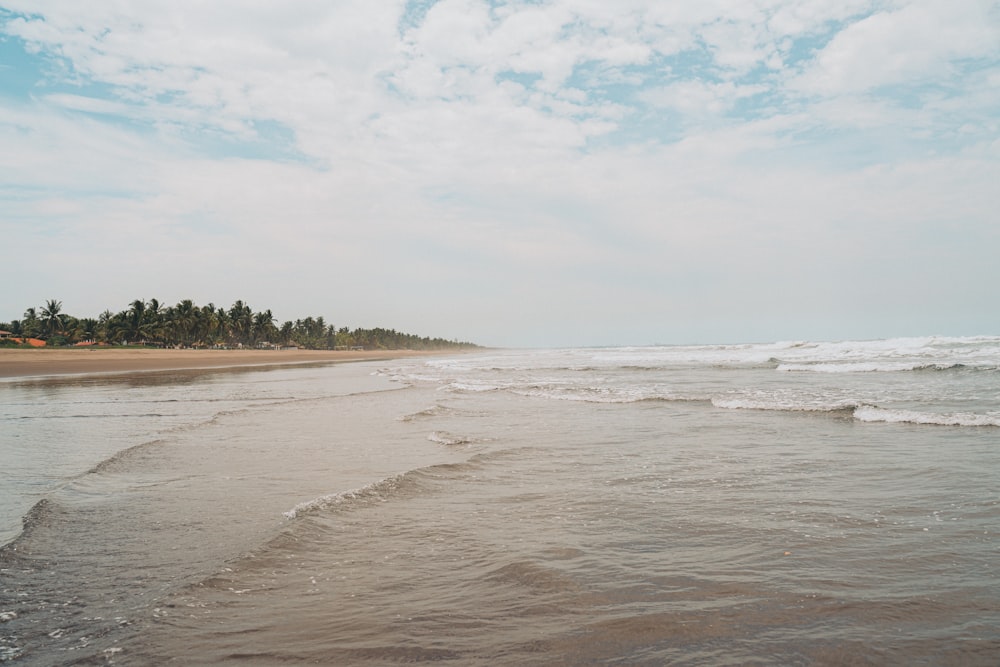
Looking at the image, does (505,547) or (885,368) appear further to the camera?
(885,368)

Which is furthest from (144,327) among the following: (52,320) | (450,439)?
(450,439)

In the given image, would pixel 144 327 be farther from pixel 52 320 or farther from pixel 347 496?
pixel 347 496

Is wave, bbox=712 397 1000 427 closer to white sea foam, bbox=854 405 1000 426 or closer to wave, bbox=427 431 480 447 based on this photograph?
white sea foam, bbox=854 405 1000 426

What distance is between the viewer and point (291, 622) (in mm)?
3689

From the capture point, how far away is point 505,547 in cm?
504

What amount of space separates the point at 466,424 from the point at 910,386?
51.5 ft

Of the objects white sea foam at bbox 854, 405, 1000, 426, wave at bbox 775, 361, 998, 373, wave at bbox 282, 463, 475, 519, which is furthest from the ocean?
wave at bbox 775, 361, 998, 373

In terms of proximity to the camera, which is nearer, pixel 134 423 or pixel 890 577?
pixel 890 577

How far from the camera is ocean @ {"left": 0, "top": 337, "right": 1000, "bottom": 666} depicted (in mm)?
3369

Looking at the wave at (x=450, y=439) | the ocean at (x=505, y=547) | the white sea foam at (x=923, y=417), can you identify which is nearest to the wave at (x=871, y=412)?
the white sea foam at (x=923, y=417)

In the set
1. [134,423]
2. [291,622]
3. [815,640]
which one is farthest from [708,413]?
[134,423]

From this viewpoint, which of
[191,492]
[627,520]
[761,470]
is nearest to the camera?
[627,520]

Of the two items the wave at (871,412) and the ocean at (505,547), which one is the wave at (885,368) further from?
the ocean at (505,547)

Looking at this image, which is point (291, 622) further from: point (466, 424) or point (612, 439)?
point (466, 424)
